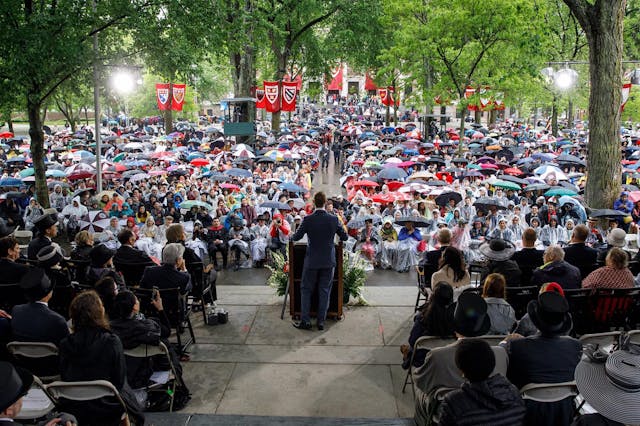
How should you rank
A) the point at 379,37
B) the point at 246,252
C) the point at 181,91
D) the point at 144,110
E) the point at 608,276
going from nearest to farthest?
the point at 608,276 < the point at 246,252 < the point at 379,37 < the point at 181,91 < the point at 144,110

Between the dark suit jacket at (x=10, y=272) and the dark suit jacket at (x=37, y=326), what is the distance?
194 cm

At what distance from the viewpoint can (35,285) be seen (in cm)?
508

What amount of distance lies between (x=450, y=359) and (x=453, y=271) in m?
2.20

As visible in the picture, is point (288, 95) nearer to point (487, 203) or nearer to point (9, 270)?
point (487, 203)

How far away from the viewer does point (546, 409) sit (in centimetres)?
425

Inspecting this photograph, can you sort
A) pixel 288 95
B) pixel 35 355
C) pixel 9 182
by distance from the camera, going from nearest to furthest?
pixel 35 355 < pixel 9 182 < pixel 288 95

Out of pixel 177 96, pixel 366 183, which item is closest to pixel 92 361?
pixel 366 183

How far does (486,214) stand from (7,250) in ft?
38.7

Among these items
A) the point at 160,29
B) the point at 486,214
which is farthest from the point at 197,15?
the point at 486,214

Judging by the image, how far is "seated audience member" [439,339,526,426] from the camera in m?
3.41

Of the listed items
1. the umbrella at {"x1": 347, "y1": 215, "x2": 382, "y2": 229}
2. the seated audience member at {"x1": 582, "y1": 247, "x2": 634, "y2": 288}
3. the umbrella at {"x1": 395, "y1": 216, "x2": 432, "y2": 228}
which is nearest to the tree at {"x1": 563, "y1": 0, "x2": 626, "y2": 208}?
the umbrella at {"x1": 395, "y1": 216, "x2": 432, "y2": 228}

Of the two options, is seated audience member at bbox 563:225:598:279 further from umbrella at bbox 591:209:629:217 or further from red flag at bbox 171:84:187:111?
red flag at bbox 171:84:187:111

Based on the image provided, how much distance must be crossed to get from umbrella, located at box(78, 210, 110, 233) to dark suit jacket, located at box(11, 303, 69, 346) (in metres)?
9.42

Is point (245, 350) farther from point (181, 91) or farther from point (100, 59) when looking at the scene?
point (181, 91)
